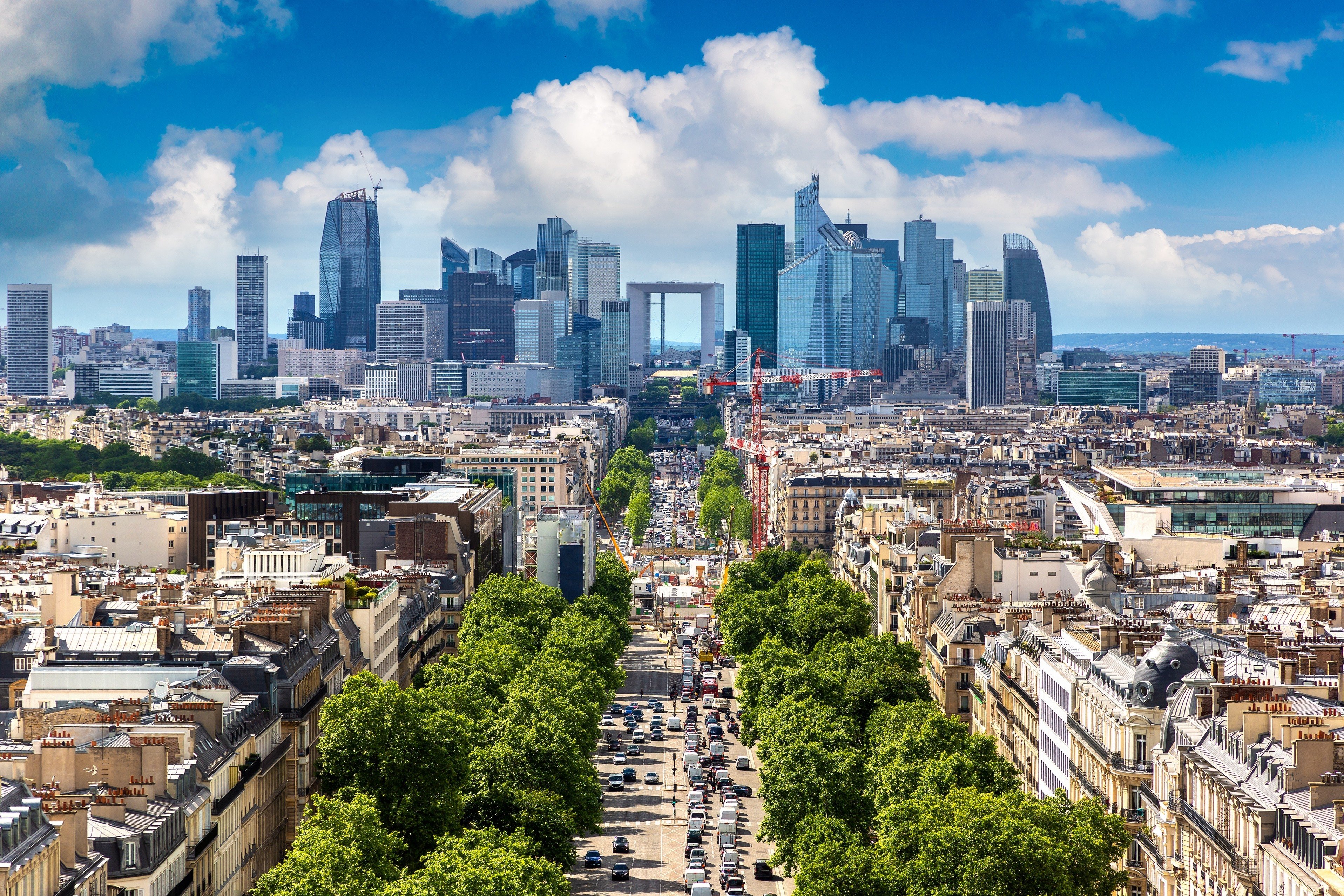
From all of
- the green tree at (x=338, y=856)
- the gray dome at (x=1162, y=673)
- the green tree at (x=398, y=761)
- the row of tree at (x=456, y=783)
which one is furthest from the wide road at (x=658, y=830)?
the gray dome at (x=1162, y=673)

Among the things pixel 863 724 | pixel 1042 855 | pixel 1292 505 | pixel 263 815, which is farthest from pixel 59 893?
pixel 1292 505

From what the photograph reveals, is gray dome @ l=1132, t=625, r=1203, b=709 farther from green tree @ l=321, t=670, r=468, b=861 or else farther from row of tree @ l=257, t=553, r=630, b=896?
green tree @ l=321, t=670, r=468, b=861

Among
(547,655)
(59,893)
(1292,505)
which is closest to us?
(59,893)

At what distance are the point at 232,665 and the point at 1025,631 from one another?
3210 centimetres

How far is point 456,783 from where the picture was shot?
70.2 m

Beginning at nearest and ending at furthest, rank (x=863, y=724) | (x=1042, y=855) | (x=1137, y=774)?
(x=1042, y=855)
(x=1137, y=774)
(x=863, y=724)

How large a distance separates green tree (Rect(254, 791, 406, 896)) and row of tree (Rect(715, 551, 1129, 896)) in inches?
497

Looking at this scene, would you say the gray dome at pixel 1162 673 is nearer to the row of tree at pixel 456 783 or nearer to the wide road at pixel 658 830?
the wide road at pixel 658 830

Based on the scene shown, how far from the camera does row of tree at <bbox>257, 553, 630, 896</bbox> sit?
5625cm

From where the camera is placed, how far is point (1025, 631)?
83125 mm

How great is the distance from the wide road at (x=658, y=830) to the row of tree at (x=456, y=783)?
270 cm

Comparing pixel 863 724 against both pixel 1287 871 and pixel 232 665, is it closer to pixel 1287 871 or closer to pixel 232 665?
pixel 232 665

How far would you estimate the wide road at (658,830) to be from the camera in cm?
7731

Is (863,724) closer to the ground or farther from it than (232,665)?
closer to the ground
